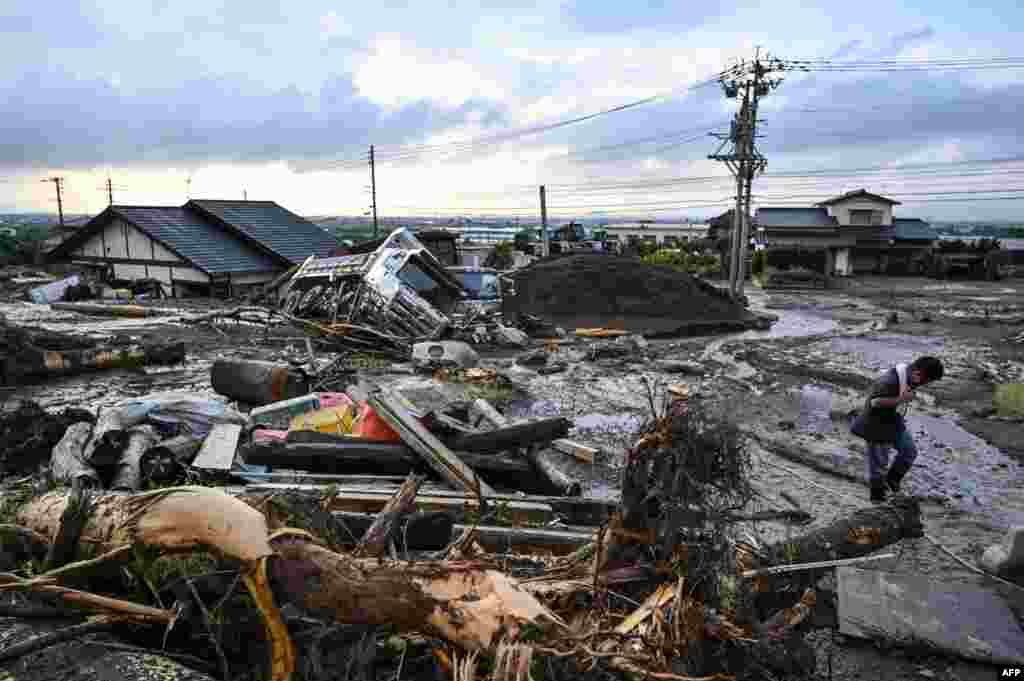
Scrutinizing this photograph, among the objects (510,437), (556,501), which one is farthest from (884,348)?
(556,501)

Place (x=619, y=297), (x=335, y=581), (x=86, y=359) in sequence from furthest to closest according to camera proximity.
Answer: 1. (x=619, y=297)
2. (x=86, y=359)
3. (x=335, y=581)

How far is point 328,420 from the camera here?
7461mm

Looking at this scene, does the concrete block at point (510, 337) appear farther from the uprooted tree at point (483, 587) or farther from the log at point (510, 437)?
the uprooted tree at point (483, 587)

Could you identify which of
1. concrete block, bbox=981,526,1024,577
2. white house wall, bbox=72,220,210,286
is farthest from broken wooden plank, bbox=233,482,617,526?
white house wall, bbox=72,220,210,286

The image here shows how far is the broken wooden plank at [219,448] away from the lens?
5.74 m

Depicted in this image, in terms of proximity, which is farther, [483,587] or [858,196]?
[858,196]

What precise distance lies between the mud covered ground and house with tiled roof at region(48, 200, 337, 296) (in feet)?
16.2

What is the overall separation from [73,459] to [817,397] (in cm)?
1040

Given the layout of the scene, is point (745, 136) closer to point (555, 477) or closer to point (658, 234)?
point (555, 477)

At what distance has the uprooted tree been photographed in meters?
2.51

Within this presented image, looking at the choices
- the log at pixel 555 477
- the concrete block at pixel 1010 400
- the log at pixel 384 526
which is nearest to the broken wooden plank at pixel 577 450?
the log at pixel 555 477

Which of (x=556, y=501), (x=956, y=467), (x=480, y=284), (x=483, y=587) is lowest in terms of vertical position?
(x=956, y=467)

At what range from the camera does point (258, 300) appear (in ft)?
73.9

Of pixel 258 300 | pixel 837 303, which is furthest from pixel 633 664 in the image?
pixel 837 303
